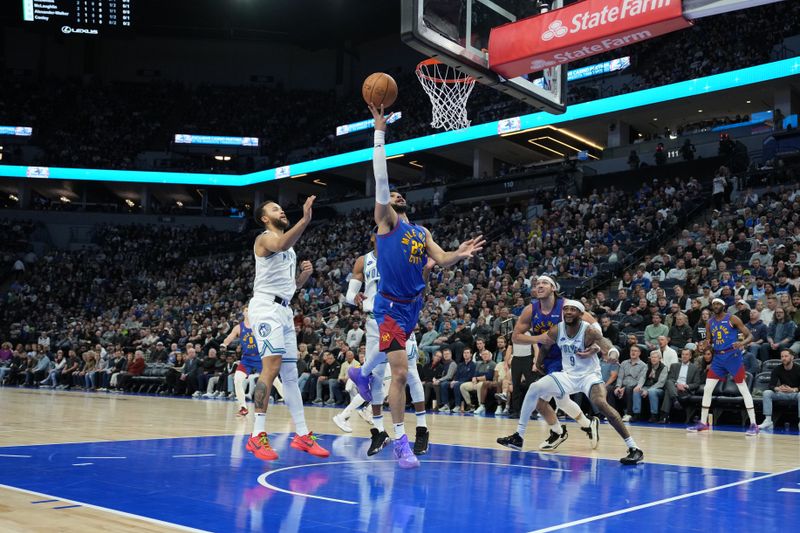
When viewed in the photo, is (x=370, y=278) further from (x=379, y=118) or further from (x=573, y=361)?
(x=379, y=118)

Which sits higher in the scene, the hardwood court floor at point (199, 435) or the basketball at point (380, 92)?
the basketball at point (380, 92)

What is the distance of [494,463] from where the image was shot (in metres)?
6.42

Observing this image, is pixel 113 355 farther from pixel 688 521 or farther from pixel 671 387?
pixel 688 521

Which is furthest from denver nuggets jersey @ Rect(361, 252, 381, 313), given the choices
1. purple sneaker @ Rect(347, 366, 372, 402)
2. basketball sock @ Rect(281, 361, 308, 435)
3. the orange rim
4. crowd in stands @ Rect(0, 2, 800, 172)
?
crowd in stands @ Rect(0, 2, 800, 172)

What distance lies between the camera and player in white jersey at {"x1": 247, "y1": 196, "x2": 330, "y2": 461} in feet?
20.9

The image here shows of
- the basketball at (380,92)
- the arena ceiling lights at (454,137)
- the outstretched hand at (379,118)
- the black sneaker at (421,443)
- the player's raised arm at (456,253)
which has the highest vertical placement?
the arena ceiling lights at (454,137)

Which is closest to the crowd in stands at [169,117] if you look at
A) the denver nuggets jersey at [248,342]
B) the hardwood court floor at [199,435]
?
the denver nuggets jersey at [248,342]

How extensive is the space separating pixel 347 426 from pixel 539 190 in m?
19.6

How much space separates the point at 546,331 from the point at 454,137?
24.8 meters

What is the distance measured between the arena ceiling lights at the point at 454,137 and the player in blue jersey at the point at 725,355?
24.9ft

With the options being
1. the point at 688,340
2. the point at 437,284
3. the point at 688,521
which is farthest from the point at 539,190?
the point at 688,521

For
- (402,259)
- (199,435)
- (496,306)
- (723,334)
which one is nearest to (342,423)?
(199,435)

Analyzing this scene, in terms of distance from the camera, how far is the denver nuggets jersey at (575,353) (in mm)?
7164

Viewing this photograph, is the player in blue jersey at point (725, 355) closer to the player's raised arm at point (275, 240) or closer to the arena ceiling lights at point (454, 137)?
the player's raised arm at point (275, 240)
